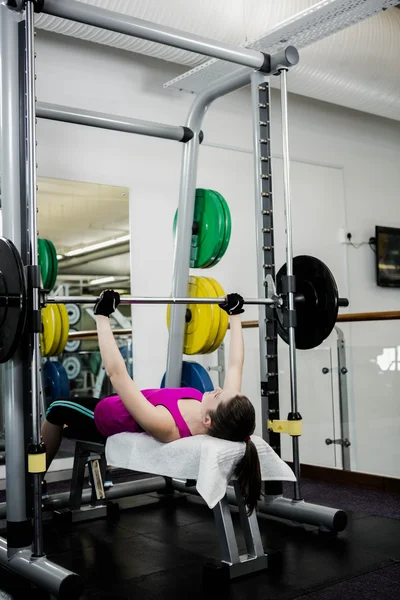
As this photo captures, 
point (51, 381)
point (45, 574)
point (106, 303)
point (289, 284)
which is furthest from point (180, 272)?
point (45, 574)

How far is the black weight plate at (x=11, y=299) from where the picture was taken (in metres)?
2.50

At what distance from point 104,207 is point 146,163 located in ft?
1.76

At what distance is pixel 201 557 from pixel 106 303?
3.63 ft

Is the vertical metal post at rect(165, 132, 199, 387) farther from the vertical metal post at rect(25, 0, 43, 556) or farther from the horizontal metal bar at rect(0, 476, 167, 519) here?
the vertical metal post at rect(25, 0, 43, 556)

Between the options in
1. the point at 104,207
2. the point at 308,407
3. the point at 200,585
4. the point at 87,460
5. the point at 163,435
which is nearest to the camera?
the point at 200,585

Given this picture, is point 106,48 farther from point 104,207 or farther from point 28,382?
point 28,382

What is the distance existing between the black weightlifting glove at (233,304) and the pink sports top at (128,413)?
419 millimetres

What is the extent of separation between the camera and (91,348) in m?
4.94

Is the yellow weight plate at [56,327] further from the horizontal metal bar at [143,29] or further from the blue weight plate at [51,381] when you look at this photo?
the horizontal metal bar at [143,29]

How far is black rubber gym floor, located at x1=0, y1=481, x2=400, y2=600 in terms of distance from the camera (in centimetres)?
245

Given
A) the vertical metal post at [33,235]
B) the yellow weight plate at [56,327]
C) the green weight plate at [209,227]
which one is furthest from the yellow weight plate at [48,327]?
the vertical metal post at [33,235]

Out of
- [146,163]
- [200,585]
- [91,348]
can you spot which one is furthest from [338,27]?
[200,585]

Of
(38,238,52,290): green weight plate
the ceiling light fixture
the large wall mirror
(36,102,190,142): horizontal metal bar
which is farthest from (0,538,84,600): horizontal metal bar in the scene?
the ceiling light fixture

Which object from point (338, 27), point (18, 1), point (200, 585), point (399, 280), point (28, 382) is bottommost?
point (200, 585)
